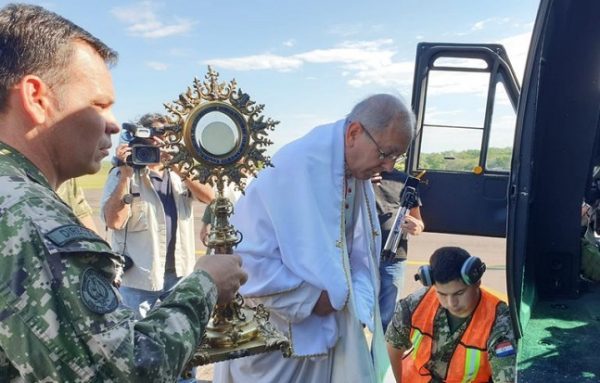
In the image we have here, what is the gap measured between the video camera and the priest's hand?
0.93m

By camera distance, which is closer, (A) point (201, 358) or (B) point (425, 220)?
(A) point (201, 358)

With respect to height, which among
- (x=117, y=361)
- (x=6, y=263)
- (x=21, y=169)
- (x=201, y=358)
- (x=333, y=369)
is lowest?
(x=333, y=369)

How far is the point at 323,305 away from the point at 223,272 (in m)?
0.94

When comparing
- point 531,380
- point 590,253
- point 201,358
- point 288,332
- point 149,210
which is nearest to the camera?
point 201,358

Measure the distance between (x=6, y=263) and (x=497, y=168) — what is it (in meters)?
3.68

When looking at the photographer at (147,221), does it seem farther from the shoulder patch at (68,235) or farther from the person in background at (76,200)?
the shoulder patch at (68,235)

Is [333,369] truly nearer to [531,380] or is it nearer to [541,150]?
[531,380]

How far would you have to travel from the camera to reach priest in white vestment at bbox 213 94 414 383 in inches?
84.4

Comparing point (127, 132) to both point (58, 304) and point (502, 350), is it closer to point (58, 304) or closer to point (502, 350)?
point (502, 350)

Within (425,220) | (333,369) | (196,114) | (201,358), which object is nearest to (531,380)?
(333,369)

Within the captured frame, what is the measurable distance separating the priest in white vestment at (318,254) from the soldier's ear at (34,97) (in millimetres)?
1233

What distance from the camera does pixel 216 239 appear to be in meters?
1.65

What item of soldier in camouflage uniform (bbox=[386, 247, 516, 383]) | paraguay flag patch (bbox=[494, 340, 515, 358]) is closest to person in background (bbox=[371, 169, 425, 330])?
soldier in camouflage uniform (bbox=[386, 247, 516, 383])

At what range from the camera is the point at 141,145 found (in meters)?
2.57
